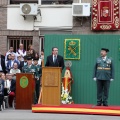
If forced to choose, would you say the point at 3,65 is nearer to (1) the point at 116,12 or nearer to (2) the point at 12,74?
(2) the point at 12,74

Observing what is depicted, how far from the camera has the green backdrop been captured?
60.4 ft

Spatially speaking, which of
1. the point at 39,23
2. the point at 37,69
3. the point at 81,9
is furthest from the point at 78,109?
the point at 39,23

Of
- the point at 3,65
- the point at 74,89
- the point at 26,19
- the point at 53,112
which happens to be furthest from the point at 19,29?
the point at 53,112

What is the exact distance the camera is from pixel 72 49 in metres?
18.5

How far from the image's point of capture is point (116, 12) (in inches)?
898

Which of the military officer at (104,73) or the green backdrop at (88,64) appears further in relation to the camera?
the green backdrop at (88,64)

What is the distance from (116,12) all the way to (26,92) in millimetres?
7401

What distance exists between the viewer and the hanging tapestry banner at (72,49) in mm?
18516

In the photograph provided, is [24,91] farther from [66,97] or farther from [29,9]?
[29,9]

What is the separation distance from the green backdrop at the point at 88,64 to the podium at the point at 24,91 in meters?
1.98

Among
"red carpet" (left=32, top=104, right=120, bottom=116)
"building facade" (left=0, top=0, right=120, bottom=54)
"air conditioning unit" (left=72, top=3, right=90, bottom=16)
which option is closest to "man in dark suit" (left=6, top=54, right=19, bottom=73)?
"building facade" (left=0, top=0, right=120, bottom=54)

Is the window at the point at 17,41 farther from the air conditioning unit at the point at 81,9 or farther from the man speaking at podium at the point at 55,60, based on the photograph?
the man speaking at podium at the point at 55,60

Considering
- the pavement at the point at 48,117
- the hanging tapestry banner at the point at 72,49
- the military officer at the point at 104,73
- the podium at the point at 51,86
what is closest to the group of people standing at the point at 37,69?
the military officer at the point at 104,73

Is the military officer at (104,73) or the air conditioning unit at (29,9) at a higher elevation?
the air conditioning unit at (29,9)
